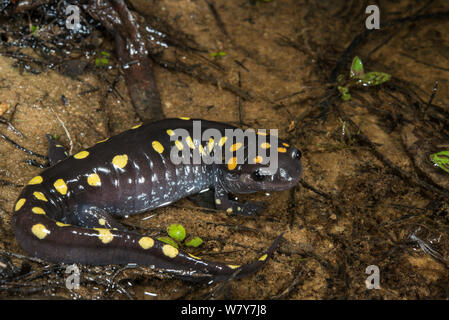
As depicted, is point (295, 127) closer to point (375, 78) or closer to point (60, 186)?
point (375, 78)

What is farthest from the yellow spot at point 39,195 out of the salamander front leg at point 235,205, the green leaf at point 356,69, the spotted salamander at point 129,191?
the green leaf at point 356,69

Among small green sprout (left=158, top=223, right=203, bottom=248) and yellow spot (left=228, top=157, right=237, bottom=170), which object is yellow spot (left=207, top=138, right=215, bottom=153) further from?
small green sprout (left=158, top=223, right=203, bottom=248)

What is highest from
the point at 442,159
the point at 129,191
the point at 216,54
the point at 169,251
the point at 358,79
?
the point at 216,54

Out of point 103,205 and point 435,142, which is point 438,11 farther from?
point 103,205

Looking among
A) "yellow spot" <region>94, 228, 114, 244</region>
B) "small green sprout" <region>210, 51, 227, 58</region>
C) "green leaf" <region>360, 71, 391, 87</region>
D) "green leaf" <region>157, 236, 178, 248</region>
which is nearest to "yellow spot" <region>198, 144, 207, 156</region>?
"green leaf" <region>157, 236, 178, 248</region>

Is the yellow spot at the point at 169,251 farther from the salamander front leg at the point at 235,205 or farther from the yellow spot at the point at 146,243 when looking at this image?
the salamander front leg at the point at 235,205

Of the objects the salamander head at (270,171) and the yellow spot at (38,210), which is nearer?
the yellow spot at (38,210)

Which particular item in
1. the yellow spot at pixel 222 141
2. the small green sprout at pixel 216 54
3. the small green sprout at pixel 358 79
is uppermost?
the small green sprout at pixel 216 54

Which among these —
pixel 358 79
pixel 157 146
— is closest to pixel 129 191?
pixel 157 146
